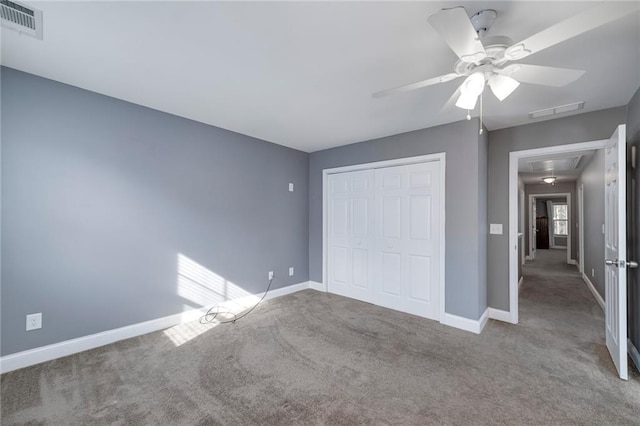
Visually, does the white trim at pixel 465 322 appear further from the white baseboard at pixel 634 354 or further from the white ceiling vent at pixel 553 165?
the white ceiling vent at pixel 553 165

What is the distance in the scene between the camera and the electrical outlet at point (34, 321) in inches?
85.7

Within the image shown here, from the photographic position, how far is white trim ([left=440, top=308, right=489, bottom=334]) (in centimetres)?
291

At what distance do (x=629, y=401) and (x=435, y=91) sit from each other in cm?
268

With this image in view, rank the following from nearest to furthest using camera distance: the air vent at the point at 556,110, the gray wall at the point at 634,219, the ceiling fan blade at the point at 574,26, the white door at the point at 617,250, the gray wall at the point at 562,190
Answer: the ceiling fan blade at the point at 574,26 < the white door at the point at 617,250 < the gray wall at the point at 634,219 < the air vent at the point at 556,110 < the gray wall at the point at 562,190

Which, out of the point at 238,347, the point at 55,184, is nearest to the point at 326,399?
the point at 238,347

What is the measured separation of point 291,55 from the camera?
6.11 feet

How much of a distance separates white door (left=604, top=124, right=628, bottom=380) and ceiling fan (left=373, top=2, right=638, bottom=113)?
116 cm

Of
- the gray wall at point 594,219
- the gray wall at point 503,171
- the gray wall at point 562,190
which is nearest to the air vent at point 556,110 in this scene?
the gray wall at point 503,171

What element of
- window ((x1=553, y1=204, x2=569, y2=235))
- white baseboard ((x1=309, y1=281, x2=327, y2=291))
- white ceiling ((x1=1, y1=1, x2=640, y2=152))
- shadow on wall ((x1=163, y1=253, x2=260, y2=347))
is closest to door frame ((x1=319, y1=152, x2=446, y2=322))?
white baseboard ((x1=309, y1=281, x2=327, y2=291))

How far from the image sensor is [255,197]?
386cm

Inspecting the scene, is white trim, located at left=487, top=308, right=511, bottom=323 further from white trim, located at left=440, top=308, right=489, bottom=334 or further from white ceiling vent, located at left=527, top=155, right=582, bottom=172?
white ceiling vent, located at left=527, top=155, right=582, bottom=172

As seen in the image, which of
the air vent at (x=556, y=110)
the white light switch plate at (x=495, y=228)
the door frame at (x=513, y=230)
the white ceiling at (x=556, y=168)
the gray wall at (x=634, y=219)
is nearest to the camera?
the gray wall at (x=634, y=219)

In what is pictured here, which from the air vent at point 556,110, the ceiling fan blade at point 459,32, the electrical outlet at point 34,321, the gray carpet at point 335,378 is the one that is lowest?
the gray carpet at point 335,378

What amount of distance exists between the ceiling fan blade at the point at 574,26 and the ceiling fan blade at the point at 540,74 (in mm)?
174
